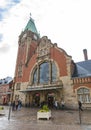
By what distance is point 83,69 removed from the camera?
30156mm

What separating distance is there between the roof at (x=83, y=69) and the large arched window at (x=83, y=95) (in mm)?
3110

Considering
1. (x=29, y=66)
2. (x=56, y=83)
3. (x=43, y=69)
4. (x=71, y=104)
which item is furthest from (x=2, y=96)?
(x=71, y=104)

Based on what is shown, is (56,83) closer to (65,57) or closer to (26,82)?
(65,57)

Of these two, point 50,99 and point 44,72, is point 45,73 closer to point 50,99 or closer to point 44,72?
point 44,72

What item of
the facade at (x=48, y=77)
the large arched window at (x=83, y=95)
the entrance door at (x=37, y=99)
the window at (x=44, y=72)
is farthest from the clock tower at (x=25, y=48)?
the large arched window at (x=83, y=95)

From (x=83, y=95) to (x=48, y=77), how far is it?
9735 millimetres

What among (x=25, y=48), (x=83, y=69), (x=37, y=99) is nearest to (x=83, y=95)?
(x=83, y=69)

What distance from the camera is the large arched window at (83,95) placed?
25.6 meters

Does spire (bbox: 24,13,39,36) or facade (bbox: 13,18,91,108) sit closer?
facade (bbox: 13,18,91,108)

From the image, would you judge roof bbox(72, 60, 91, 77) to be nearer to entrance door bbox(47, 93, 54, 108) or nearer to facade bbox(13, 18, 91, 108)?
→ facade bbox(13, 18, 91, 108)

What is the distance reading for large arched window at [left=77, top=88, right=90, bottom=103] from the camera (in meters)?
25.6

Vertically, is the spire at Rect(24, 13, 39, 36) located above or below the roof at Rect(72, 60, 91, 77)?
above

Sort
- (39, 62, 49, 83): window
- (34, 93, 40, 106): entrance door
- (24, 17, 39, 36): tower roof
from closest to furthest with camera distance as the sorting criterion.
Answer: (39, 62, 49, 83): window
(34, 93, 40, 106): entrance door
(24, 17, 39, 36): tower roof

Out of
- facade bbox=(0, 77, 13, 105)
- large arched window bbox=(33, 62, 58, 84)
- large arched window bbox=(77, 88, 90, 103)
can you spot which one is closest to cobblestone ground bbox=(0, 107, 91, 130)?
large arched window bbox=(77, 88, 90, 103)
